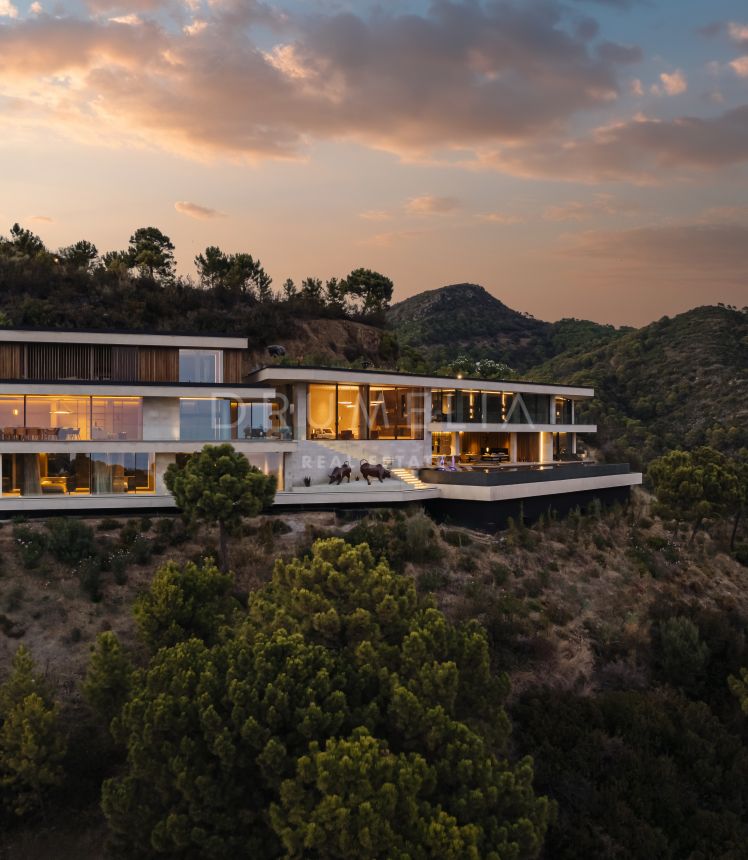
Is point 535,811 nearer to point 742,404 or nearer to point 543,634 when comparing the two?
A: point 543,634

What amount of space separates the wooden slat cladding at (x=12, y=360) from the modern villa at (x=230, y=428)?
0.07 meters

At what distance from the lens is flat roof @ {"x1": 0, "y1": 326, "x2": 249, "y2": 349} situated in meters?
34.9

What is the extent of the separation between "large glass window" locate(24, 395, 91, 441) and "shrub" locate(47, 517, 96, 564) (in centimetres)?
567

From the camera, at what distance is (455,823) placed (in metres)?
12.6

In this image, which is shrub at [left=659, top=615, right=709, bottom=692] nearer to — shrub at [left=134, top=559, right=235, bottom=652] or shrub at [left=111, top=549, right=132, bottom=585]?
shrub at [left=134, top=559, right=235, bottom=652]

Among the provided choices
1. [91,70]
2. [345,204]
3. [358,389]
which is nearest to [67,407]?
[358,389]

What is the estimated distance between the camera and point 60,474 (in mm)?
31125

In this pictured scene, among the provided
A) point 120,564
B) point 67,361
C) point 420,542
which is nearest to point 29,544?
point 120,564

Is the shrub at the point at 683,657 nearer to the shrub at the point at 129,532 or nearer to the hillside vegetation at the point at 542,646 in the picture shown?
the hillside vegetation at the point at 542,646

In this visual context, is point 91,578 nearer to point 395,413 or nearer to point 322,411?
point 322,411

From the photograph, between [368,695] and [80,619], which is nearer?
[368,695]

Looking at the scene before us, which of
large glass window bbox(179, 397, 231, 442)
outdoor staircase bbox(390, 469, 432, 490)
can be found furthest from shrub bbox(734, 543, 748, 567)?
large glass window bbox(179, 397, 231, 442)

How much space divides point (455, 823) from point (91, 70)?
136ft

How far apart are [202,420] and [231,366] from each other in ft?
18.9
